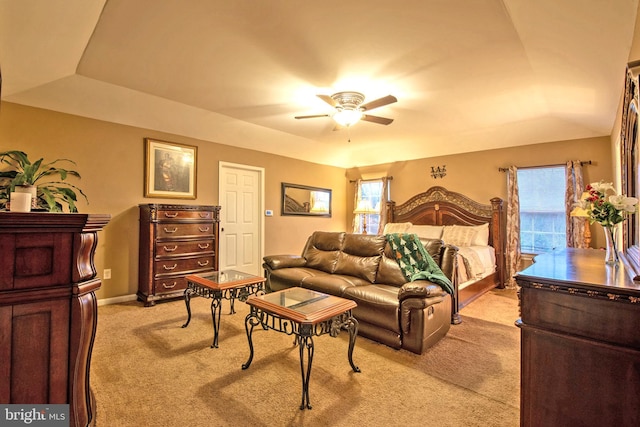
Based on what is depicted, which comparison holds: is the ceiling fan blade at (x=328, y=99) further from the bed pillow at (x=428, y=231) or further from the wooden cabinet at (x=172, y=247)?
the bed pillow at (x=428, y=231)

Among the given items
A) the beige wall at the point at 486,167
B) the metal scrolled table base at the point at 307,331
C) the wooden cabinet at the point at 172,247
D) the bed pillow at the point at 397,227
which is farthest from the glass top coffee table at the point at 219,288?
the beige wall at the point at 486,167

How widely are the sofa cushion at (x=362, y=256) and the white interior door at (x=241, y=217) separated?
2.28m

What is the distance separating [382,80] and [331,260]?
218 centimetres

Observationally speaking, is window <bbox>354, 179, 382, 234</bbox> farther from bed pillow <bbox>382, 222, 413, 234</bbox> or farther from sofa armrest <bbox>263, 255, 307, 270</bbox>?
sofa armrest <bbox>263, 255, 307, 270</bbox>

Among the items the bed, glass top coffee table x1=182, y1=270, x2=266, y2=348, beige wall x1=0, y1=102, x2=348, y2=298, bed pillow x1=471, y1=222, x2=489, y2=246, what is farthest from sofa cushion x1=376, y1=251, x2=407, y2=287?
beige wall x1=0, y1=102, x2=348, y2=298

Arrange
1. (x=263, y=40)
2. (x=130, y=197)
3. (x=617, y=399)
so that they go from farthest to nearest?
(x=130, y=197), (x=263, y=40), (x=617, y=399)

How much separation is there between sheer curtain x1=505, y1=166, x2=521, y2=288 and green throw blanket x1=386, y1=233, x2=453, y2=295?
2.64 m

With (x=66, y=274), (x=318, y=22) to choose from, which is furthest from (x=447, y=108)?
(x=66, y=274)

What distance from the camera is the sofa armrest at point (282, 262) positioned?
12.5 ft

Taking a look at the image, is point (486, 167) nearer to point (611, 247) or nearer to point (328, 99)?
point (328, 99)

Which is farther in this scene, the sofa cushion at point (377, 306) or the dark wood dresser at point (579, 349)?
the sofa cushion at point (377, 306)

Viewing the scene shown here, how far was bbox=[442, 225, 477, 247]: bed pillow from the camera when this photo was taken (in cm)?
498

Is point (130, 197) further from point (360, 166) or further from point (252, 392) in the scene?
point (360, 166)

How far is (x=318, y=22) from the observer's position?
7.39ft
